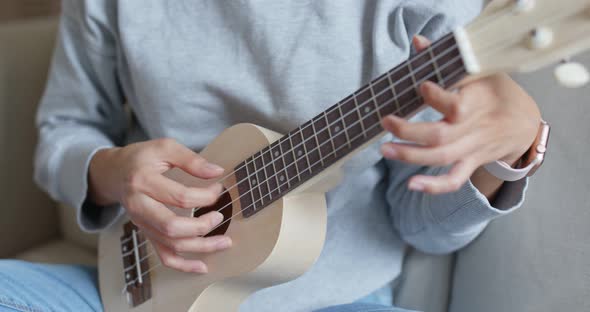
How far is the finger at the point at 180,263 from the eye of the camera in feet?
2.03

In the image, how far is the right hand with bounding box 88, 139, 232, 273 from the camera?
600 millimetres

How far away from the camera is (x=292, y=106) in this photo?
0.66 m

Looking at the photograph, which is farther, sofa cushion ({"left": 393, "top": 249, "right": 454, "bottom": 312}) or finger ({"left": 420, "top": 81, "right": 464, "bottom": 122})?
sofa cushion ({"left": 393, "top": 249, "right": 454, "bottom": 312})

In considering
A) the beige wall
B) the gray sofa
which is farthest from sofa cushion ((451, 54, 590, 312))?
the beige wall

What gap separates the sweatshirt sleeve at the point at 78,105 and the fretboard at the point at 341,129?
0.27 meters

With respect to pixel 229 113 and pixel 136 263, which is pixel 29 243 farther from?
pixel 229 113

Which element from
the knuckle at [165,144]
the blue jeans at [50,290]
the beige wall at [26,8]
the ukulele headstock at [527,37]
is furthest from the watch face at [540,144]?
the beige wall at [26,8]

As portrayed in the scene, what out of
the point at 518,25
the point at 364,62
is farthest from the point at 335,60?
the point at 518,25

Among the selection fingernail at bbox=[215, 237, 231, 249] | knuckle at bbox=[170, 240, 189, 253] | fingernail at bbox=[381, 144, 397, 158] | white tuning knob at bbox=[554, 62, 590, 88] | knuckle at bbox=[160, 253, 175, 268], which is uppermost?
white tuning knob at bbox=[554, 62, 590, 88]

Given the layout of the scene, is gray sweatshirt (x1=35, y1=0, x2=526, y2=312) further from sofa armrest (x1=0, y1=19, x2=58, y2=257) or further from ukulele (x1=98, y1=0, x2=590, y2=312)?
sofa armrest (x1=0, y1=19, x2=58, y2=257)

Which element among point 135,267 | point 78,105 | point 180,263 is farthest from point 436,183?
point 78,105

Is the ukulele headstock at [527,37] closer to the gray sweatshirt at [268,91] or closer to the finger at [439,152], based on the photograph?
the finger at [439,152]

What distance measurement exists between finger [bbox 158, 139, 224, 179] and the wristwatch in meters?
0.28

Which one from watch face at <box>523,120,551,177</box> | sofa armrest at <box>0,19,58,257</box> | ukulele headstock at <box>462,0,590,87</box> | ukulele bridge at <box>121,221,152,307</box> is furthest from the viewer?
sofa armrest at <box>0,19,58,257</box>
